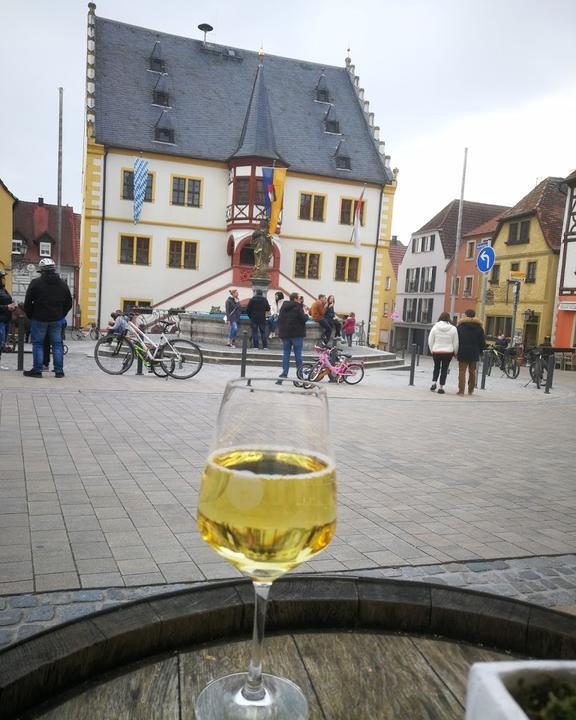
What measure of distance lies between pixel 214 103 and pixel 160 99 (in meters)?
3.52

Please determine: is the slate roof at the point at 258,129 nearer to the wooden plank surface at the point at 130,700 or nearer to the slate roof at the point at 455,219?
the slate roof at the point at 455,219

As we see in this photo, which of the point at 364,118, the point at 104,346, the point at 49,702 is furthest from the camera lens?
the point at 364,118

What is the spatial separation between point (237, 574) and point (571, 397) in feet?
46.4

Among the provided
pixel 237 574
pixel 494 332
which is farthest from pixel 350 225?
pixel 237 574

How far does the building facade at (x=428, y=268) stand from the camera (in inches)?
2063

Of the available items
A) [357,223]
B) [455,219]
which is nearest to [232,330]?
[357,223]

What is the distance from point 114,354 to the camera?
1312cm

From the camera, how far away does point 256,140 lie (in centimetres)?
3584

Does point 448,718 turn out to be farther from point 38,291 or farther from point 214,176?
point 214,176

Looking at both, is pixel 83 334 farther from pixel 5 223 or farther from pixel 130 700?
pixel 130 700

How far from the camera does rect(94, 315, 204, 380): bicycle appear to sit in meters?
13.1

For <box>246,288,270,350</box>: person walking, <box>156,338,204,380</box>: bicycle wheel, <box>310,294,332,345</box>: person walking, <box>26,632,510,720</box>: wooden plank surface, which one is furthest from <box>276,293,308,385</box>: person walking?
<box>26,632,510,720</box>: wooden plank surface

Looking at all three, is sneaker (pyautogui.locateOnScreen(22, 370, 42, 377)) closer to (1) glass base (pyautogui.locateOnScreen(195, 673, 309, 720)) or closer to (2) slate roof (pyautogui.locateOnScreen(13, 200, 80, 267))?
(1) glass base (pyautogui.locateOnScreen(195, 673, 309, 720))

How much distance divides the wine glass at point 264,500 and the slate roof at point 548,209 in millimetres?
41048
